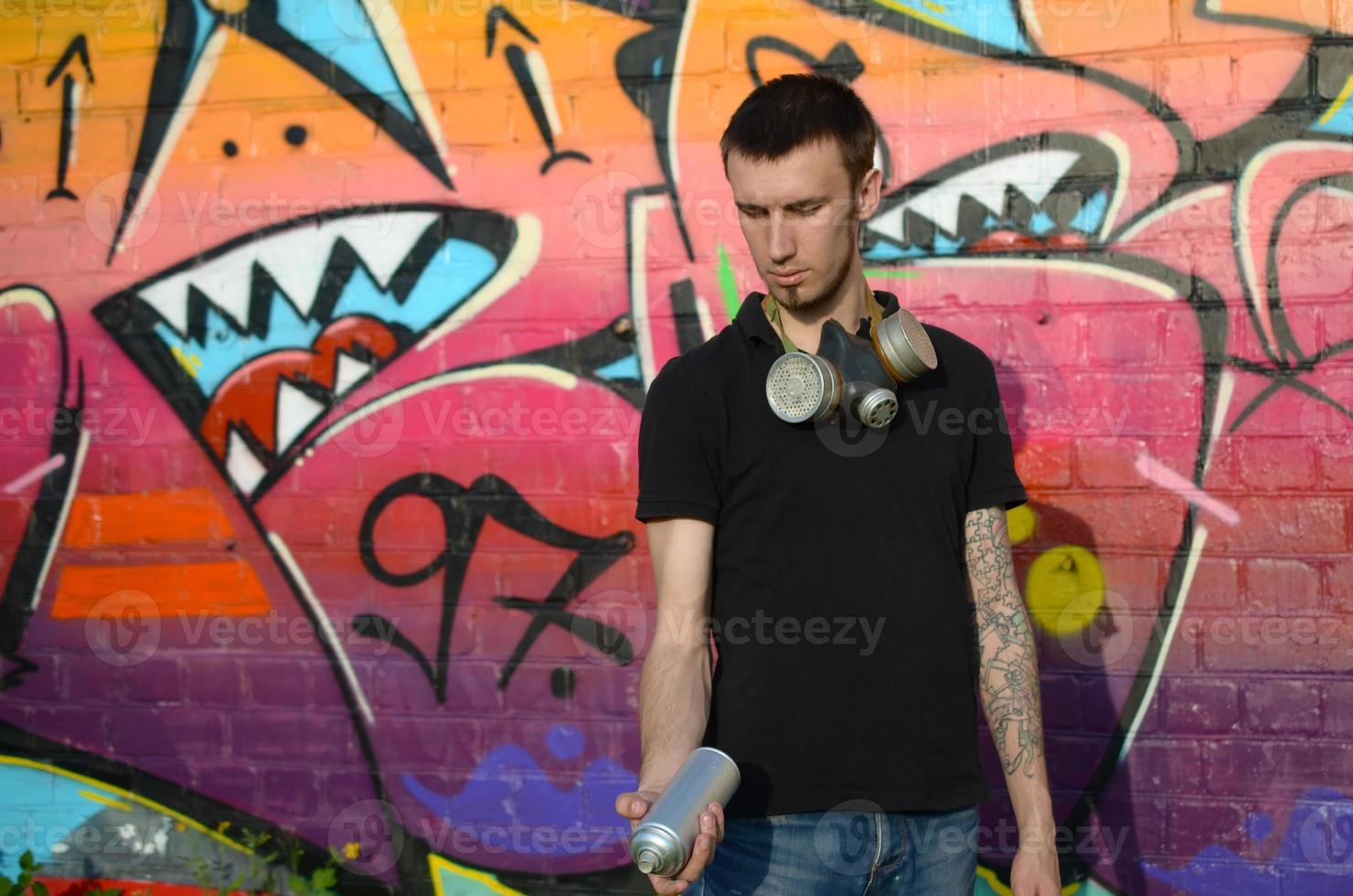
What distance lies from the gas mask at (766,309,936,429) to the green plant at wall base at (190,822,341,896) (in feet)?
7.82

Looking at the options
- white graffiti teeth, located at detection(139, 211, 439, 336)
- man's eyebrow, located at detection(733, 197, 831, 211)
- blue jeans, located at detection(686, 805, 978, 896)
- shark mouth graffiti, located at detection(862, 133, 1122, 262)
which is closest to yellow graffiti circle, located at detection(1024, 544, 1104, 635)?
shark mouth graffiti, located at detection(862, 133, 1122, 262)

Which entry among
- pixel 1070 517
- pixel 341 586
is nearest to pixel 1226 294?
pixel 1070 517

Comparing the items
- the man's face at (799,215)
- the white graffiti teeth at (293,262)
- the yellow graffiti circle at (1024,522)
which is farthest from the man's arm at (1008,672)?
the white graffiti teeth at (293,262)

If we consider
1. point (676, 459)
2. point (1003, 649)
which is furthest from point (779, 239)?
point (1003, 649)

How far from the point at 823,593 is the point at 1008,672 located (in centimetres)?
39

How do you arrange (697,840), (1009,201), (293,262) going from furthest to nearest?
1. (293,262)
2. (1009,201)
3. (697,840)

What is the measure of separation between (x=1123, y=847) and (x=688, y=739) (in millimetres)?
1832

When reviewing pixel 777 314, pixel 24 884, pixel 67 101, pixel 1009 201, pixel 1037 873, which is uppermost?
pixel 67 101

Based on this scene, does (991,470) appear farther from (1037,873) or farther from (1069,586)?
(1069,586)

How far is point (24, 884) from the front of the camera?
3.64 m

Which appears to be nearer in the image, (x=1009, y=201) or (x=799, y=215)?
(x=799, y=215)

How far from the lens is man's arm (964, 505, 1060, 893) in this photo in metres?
2.10

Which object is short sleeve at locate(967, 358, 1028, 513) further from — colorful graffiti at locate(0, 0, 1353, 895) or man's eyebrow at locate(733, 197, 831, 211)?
colorful graffiti at locate(0, 0, 1353, 895)

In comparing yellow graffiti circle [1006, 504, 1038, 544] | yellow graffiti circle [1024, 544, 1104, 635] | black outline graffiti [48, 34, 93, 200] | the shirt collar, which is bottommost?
yellow graffiti circle [1024, 544, 1104, 635]
